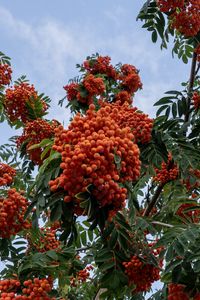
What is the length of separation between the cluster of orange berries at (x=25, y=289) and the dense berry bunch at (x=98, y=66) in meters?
5.31

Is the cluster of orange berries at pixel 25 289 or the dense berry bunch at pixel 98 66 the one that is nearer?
the cluster of orange berries at pixel 25 289

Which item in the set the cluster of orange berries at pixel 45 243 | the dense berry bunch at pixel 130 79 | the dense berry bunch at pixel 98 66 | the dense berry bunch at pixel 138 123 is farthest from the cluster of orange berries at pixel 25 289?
the dense berry bunch at pixel 98 66

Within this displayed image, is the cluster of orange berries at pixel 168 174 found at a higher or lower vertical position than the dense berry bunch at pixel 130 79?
lower

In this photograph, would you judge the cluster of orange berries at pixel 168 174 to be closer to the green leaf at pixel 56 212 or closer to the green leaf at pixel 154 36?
the green leaf at pixel 154 36

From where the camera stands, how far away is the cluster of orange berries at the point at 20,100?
630 centimetres

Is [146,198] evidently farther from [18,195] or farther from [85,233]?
[18,195]

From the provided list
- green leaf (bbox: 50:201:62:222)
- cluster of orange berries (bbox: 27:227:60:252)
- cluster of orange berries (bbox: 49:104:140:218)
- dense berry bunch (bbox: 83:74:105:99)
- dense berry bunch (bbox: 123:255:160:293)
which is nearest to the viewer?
cluster of orange berries (bbox: 49:104:140:218)

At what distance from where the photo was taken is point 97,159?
3.10m

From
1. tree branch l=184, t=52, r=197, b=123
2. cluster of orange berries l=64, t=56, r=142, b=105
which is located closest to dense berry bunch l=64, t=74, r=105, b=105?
cluster of orange berries l=64, t=56, r=142, b=105

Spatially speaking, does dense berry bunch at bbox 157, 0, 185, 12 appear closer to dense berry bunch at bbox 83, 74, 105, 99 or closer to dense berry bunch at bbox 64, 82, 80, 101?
dense berry bunch at bbox 83, 74, 105, 99

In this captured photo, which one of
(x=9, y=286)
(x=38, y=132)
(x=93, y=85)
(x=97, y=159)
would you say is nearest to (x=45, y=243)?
(x=9, y=286)

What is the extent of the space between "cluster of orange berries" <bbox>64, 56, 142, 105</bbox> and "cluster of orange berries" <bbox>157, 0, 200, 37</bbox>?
2.20 metres

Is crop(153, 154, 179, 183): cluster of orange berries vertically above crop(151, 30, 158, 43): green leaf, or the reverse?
crop(151, 30, 158, 43): green leaf

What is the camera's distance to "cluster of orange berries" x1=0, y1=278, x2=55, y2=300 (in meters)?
4.12
